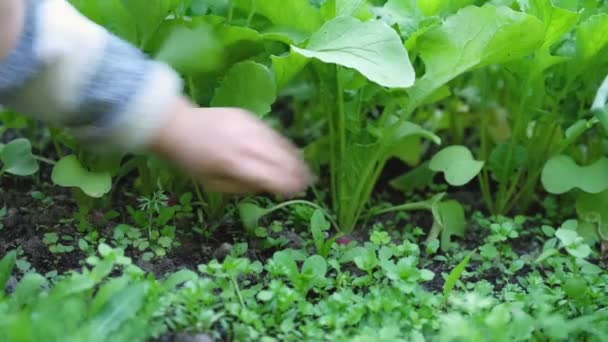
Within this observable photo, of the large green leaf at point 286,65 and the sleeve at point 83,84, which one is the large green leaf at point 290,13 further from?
the sleeve at point 83,84

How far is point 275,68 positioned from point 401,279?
355 mm

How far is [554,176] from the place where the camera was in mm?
1397

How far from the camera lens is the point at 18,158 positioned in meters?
1.33

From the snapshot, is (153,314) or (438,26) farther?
(438,26)

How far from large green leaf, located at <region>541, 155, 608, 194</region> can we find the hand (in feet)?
1.95

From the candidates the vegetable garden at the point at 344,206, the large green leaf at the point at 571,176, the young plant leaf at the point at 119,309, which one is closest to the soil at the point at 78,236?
the vegetable garden at the point at 344,206

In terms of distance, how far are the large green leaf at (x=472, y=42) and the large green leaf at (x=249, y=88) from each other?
0.75 feet

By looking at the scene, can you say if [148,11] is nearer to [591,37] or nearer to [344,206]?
[344,206]

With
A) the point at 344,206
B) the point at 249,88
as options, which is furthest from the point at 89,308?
the point at 344,206

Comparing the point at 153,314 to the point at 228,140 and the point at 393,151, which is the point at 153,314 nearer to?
the point at 228,140

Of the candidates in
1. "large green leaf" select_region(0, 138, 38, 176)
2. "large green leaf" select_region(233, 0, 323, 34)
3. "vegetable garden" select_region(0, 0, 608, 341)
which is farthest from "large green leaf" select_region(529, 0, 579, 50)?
"large green leaf" select_region(0, 138, 38, 176)

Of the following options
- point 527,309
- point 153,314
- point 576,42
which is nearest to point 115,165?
point 153,314

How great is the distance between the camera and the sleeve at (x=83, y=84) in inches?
36.1

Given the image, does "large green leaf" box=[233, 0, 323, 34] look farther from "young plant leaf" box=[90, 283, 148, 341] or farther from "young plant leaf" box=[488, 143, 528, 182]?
"young plant leaf" box=[90, 283, 148, 341]
